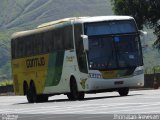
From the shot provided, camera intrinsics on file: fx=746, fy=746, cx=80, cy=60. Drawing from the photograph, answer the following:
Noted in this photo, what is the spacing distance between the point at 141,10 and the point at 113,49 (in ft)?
119

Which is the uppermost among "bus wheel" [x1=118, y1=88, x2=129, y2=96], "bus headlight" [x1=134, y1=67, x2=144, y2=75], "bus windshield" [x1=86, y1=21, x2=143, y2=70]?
"bus windshield" [x1=86, y1=21, x2=143, y2=70]

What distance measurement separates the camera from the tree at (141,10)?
66.9m

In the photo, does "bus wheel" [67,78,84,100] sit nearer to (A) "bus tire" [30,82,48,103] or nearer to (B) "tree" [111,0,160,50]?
(A) "bus tire" [30,82,48,103]

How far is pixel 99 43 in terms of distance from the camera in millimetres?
31281

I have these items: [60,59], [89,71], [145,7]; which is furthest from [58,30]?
[145,7]

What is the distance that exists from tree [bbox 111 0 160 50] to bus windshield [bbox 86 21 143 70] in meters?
35.2

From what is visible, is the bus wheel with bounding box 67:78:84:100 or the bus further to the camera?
the bus wheel with bounding box 67:78:84:100

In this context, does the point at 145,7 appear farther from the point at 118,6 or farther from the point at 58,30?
the point at 58,30

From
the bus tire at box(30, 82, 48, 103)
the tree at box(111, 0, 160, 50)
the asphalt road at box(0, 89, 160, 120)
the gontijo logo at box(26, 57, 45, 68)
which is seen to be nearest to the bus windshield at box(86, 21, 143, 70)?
the asphalt road at box(0, 89, 160, 120)

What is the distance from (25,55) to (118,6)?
3068 centimetres

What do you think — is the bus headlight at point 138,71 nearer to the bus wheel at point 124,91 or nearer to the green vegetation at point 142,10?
the bus wheel at point 124,91

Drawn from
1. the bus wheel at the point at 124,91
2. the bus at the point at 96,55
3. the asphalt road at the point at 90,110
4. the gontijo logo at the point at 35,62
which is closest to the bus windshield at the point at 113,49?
the bus at the point at 96,55

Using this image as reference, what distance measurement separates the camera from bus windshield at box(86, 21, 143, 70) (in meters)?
31.1

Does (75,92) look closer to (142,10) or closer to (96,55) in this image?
(96,55)
